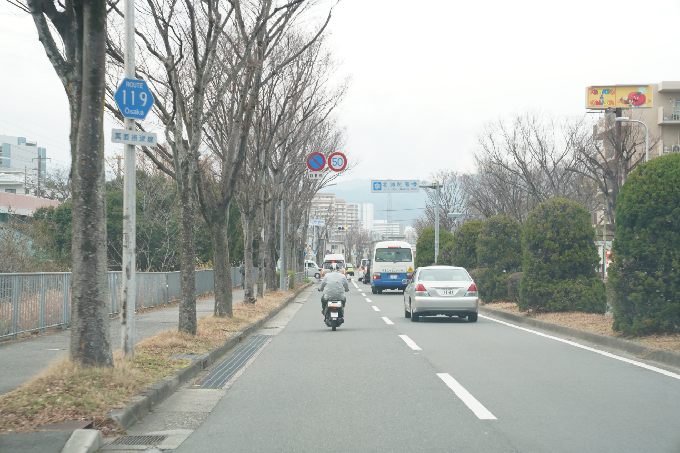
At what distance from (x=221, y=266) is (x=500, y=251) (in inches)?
407

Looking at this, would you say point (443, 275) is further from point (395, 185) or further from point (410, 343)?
point (395, 185)

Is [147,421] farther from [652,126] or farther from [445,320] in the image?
[652,126]

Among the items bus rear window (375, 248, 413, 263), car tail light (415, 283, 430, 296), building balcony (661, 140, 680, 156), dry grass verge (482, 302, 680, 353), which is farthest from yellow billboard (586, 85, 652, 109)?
car tail light (415, 283, 430, 296)

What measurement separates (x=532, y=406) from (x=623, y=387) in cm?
167

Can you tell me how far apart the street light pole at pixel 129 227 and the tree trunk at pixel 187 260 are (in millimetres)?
2962

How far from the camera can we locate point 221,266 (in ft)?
48.6

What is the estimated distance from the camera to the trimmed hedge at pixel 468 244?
26.0 metres

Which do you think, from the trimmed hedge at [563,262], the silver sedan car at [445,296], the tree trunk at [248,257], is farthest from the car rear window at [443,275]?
the tree trunk at [248,257]

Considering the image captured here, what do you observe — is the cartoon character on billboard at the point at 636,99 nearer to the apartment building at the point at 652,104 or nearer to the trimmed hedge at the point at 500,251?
the apartment building at the point at 652,104

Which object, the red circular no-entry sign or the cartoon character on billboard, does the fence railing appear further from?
the cartoon character on billboard

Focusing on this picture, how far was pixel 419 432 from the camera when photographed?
17.6ft

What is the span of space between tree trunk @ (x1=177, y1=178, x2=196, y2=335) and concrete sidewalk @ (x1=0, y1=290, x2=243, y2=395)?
1.02m

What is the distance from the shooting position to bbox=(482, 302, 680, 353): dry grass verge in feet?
32.2

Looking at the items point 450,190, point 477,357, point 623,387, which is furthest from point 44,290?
point 450,190
